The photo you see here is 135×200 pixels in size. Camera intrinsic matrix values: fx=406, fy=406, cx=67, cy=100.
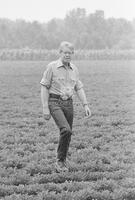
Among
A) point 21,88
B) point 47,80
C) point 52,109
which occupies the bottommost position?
point 21,88

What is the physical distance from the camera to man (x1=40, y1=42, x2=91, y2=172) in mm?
5793

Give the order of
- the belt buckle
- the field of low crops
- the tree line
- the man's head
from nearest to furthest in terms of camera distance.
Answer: the field of low crops, the man's head, the belt buckle, the tree line

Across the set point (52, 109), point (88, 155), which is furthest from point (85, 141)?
point (52, 109)

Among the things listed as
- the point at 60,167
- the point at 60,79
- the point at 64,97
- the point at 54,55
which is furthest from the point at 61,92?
the point at 54,55

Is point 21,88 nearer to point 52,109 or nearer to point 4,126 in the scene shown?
point 4,126

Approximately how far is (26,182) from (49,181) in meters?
0.32

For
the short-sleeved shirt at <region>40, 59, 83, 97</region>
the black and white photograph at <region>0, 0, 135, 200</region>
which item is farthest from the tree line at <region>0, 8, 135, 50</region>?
the short-sleeved shirt at <region>40, 59, 83, 97</region>

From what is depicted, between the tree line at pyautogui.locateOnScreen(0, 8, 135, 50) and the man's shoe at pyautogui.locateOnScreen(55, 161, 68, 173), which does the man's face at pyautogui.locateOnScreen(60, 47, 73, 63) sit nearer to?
the man's shoe at pyautogui.locateOnScreen(55, 161, 68, 173)

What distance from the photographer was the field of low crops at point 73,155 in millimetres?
5168

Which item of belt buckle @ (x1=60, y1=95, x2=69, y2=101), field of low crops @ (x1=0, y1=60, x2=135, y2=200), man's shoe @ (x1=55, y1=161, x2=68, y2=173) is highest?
belt buckle @ (x1=60, y1=95, x2=69, y2=101)

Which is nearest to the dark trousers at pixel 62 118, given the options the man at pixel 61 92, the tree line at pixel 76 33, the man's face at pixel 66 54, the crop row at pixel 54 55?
the man at pixel 61 92

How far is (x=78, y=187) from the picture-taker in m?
5.29

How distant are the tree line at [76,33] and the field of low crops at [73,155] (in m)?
45.9

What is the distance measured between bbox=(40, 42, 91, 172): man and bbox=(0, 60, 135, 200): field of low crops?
42 centimetres
